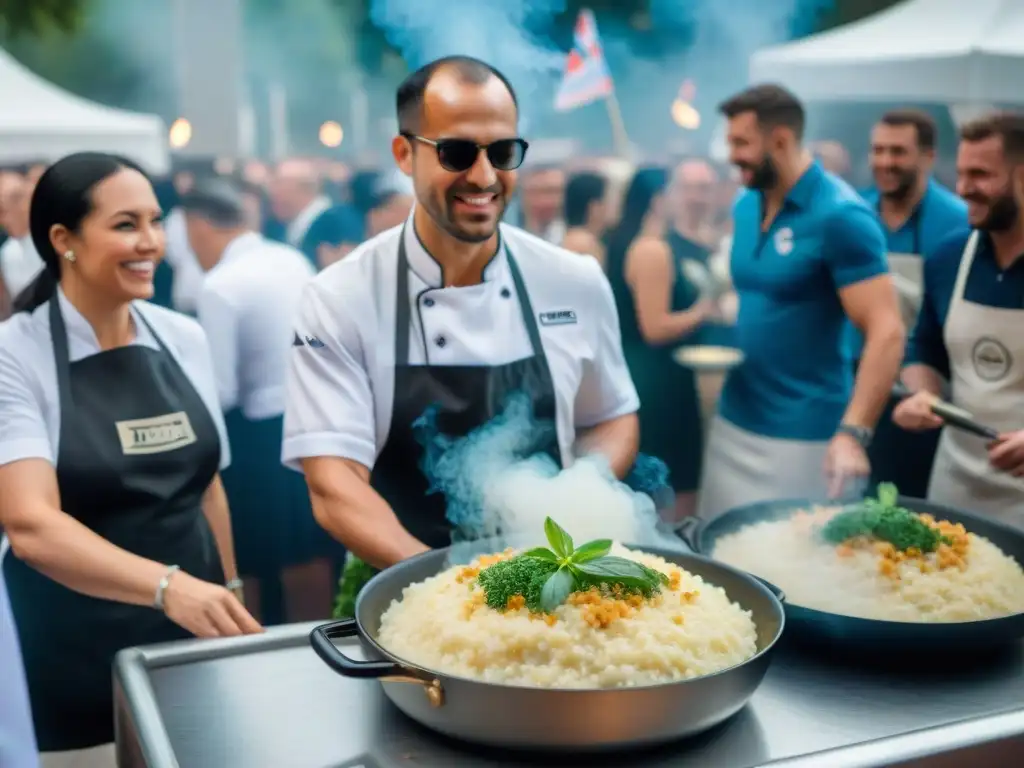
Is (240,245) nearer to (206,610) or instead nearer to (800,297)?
(800,297)

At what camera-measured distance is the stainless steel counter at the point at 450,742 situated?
48.8 inches

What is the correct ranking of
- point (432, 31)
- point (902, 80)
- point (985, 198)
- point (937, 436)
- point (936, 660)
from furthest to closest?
point (902, 80)
point (937, 436)
point (985, 198)
point (432, 31)
point (936, 660)

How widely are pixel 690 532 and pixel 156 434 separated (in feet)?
3.88

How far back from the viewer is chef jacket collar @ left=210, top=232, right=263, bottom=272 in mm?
3818

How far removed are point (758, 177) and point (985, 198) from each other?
796mm

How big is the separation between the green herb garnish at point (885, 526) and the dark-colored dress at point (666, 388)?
2501 millimetres

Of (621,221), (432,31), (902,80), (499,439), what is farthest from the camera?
(902,80)

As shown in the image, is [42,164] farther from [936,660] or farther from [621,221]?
[936,660]

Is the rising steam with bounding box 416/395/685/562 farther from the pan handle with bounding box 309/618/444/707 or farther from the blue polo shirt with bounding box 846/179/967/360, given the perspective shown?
the blue polo shirt with bounding box 846/179/967/360

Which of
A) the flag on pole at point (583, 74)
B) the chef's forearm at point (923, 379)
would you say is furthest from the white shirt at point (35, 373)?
the chef's forearm at point (923, 379)

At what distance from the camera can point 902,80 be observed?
509 cm

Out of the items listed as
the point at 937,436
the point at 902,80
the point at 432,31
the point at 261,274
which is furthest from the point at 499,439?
the point at 902,80

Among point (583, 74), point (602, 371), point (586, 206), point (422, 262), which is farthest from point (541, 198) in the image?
point (422, 262)

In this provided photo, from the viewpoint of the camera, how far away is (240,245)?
152 inches
